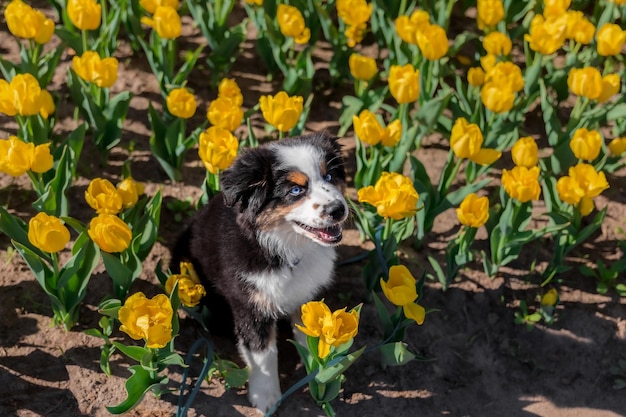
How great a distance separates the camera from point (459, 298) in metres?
3.40

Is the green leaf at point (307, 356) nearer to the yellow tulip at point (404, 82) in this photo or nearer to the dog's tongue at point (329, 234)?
the dog's tongue at point (329, 234)

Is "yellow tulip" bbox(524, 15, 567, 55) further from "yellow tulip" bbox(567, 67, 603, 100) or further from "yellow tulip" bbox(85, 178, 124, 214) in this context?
"yellow tulip" bbox(85, 178, 124, 214)

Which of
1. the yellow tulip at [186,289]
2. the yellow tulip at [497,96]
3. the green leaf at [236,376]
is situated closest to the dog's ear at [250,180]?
the yellow tulip at [186,289]

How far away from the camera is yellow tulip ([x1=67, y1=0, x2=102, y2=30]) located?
3.20 meters

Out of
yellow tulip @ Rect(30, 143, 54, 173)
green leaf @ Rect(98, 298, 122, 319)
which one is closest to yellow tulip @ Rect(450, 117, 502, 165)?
green leaf @ Rect(98, 298, 122, 319)

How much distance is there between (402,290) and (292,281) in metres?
0.45

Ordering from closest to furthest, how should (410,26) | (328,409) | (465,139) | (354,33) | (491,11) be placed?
Result: (328,409) → (465,139) → (410,26) → (491,11) → (354,33)

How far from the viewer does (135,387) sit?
248cm

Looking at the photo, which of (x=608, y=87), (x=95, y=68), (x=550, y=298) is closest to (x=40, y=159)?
(x=95, y=68)

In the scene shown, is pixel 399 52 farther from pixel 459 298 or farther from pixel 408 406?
pixel 408 406

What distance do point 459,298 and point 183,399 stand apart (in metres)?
1.37

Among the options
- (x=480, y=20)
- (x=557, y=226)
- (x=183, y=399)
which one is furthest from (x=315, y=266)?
(x=480, y=20)

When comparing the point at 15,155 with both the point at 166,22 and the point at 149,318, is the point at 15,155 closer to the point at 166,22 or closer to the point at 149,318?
the point at 149,318

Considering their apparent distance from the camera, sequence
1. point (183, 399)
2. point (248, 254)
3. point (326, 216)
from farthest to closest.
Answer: point (183, 399)
point (248, 254)
point (326, 216)
